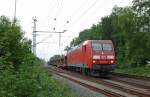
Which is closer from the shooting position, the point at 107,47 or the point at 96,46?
the point at 96,46

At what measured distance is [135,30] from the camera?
67125 millimetres

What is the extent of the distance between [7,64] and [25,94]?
6.28ft

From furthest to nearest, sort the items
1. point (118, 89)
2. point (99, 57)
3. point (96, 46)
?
point (96, 46), point (99, 57), point (118, 89)

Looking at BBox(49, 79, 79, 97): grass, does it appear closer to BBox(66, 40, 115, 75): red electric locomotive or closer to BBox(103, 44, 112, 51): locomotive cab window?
BBox(66, 40, 115, 75): red electric locomotive

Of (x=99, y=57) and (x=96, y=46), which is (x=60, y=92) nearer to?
(x=99, y=57)

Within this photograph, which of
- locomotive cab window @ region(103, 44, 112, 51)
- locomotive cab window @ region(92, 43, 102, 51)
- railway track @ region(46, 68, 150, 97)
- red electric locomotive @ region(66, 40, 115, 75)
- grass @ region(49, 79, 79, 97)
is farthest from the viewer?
locomotive cab window @ region(103, 44, 112, 51)

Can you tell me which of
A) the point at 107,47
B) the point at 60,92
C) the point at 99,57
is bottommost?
the point at 60,92

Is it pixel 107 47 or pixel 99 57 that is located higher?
pixel 107 47

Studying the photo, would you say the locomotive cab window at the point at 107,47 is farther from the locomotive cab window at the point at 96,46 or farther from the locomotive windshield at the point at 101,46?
the locomotive cab window at the point at 96,46

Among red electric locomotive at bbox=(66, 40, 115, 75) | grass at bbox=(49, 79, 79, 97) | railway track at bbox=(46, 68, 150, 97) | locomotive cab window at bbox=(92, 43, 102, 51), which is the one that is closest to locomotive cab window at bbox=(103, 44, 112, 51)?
red electric locomotive at bbox=(66, 40, 115, 75)

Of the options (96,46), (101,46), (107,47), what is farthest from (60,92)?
(107,47)

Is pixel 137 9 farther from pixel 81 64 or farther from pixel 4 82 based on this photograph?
pixel 4 82

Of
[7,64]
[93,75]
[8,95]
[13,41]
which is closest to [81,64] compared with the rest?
[93,75]

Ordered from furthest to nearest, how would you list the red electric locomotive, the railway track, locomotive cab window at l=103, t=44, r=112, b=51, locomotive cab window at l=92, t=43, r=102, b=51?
locomotive cab window at l=103, t=44, r=112, b=51, locomotive cab window at l=92, t=43, r=102, b=51, the red electric locomotive, the railway track
